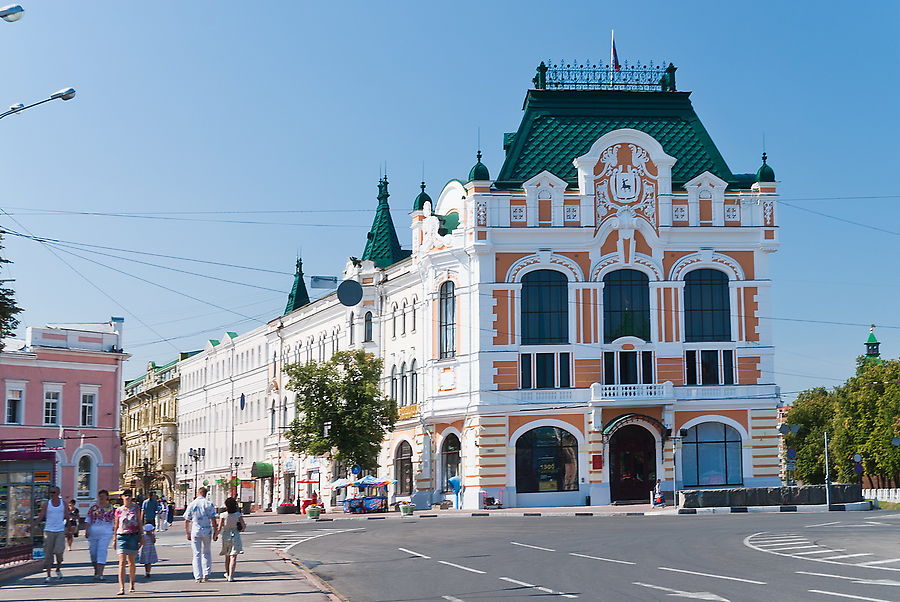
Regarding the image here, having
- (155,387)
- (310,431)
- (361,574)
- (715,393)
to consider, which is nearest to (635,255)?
(715,393)

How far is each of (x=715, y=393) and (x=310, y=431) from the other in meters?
20.5

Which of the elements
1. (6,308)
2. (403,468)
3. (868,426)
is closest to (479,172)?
(403,468)

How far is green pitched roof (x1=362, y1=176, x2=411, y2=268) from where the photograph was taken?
81.4 m

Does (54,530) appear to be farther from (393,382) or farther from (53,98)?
(393,382)

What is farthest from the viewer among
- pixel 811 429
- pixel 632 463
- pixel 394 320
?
pixel 811 429

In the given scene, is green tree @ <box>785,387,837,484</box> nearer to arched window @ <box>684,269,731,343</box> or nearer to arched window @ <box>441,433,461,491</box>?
arched window @ <box>684,269,731,343</box>

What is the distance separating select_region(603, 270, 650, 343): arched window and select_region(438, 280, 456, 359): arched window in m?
7.57

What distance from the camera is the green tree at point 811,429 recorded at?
125 meters

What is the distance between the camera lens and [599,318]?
62.6 meters

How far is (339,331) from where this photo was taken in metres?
79.4

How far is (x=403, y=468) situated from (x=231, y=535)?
4749 cm

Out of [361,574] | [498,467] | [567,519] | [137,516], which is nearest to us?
[137,516]

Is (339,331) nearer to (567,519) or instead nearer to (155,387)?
(567,519)

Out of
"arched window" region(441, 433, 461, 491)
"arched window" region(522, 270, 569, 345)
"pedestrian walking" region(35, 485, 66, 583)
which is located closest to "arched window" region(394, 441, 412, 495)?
"arched window" region(441, 433, 461, 491)
